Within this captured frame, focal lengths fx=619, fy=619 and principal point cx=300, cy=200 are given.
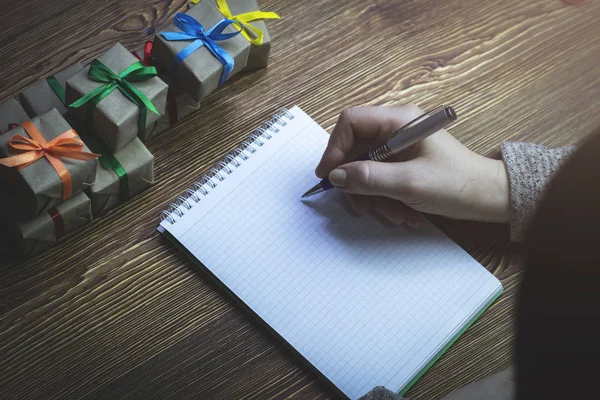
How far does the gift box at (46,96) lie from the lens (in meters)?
0.85

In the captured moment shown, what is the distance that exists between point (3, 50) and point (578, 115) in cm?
90

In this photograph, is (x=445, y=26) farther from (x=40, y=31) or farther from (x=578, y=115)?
(x=40, y=31)

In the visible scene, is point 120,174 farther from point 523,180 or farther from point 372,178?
point 523,180

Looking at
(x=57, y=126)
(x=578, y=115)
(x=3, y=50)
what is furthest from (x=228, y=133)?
(x=578, y=115)

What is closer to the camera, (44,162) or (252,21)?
(44,162)

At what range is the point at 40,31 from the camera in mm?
945

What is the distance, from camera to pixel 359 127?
34.5 inches

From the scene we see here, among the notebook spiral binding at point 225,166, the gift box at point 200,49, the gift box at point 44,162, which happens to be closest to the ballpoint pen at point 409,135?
the notebook spiral binding at point 225,166

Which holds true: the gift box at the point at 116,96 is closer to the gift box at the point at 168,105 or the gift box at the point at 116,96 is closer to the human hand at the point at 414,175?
the gift box at the point at 168,105

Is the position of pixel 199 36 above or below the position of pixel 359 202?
above

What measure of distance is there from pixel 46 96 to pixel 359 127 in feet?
1.43

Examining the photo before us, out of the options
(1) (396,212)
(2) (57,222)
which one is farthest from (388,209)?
→ (2) (57,222)

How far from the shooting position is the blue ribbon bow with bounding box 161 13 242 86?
859mm


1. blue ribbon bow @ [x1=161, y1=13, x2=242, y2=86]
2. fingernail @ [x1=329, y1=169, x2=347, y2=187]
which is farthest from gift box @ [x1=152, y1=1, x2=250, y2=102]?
fingernail @ [x1=329, y1=169, x2=347, y2=187]
